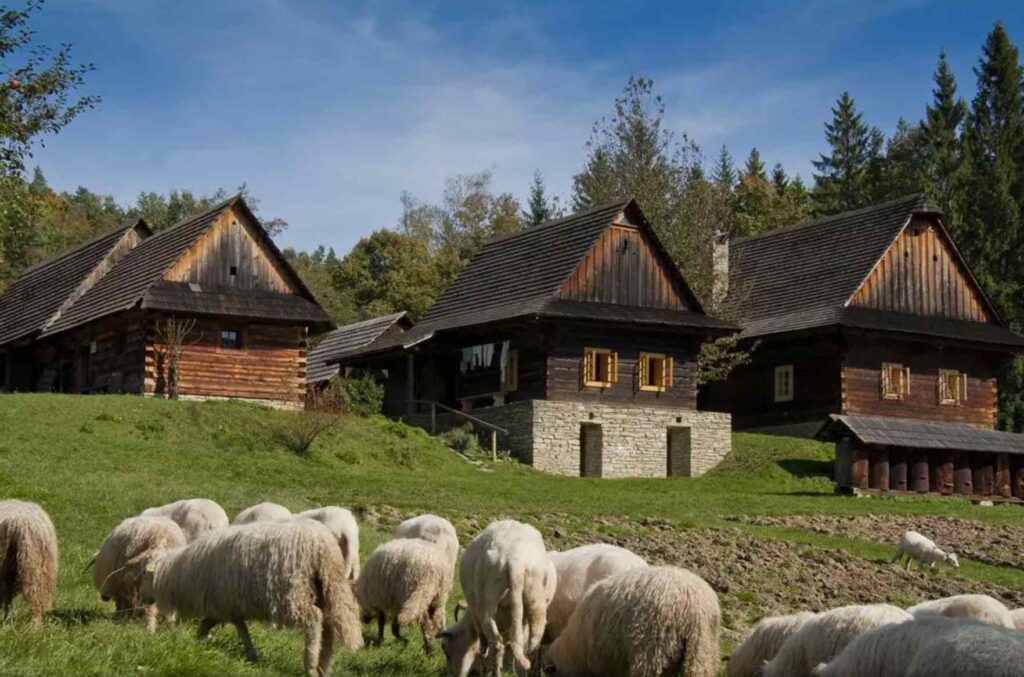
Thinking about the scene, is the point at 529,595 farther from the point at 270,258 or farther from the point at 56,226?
the point at 56,226

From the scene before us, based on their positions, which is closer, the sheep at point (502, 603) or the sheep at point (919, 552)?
the sheep at point (502, 603)

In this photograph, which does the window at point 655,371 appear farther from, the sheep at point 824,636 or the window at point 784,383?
the sheep at point 824,636

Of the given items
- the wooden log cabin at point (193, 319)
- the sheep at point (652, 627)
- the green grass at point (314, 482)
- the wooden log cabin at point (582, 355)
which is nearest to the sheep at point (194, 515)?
the green grass at point (314, 482)

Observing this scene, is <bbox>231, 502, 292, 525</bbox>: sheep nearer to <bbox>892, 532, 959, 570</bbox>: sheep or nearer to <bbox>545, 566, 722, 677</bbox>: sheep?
<bbox>545, 566, 722, 677</bbox>: sheep

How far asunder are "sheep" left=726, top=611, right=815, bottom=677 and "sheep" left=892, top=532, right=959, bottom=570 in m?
13.5

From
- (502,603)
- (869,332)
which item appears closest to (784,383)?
(869,332)

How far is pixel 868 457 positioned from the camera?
3769 centimetres

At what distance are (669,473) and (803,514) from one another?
1157cm

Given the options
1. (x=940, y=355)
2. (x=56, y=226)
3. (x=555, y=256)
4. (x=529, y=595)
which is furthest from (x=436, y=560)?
(x=56, y=226)

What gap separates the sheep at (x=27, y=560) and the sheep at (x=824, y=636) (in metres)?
6.02

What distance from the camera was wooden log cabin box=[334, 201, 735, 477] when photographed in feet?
137

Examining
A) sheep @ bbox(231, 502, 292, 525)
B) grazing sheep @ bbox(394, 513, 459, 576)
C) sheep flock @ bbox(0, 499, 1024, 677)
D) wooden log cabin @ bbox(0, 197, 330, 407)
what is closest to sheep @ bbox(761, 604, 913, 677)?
sheep flock @ bbox(0, 499, 1024, 677)

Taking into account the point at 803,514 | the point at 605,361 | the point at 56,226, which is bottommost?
the point at 803,514

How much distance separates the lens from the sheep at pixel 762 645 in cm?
1310
